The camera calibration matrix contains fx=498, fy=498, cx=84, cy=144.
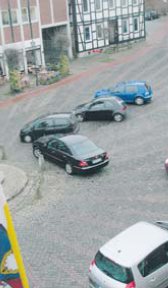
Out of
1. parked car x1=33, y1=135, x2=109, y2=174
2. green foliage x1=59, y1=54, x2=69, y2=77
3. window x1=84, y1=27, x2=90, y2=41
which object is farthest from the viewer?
window x1=84, y1=27, x2=90, y2=41

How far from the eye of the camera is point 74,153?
21.1 meters

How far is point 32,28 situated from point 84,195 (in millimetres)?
29124

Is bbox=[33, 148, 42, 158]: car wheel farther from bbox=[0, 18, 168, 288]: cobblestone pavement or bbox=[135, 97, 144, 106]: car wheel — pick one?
bbox=[135, 97, 144, 106]: car wheel

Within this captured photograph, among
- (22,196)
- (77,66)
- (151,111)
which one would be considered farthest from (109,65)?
(22,196)

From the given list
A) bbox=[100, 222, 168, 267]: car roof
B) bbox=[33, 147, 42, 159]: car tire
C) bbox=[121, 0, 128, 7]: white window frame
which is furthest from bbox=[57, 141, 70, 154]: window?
bbox=[121, 0, 128, 7]: white window frame

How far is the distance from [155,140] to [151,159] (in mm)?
2593

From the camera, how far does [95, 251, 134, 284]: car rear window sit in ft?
38.3

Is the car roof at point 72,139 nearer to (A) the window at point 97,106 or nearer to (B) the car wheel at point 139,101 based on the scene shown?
(A) the window at point 97,106

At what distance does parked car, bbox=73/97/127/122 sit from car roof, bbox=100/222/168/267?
1539 cm

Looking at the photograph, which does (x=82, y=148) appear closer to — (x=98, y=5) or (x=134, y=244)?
(x=134, y=244)

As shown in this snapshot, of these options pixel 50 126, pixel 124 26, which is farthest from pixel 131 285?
pixel 124 26

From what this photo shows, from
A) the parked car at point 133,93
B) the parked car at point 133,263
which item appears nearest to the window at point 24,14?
the parked car at point 133,93

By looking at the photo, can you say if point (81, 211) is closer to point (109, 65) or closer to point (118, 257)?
point (118, 257)

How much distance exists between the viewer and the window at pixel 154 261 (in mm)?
11844
